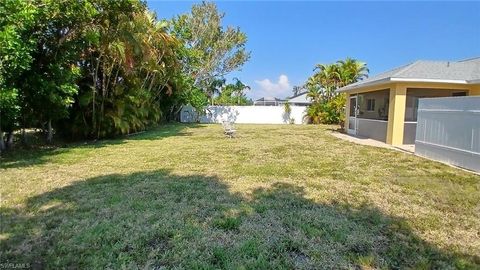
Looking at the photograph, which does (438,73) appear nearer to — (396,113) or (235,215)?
(396,113)

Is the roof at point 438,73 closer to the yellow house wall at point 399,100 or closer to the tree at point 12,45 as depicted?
the yellow house wall at point 399,100

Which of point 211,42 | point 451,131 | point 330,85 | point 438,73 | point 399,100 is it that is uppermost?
point 211,42

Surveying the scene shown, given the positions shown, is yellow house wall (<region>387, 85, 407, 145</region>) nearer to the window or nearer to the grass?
the window

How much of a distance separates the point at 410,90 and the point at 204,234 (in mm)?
11804

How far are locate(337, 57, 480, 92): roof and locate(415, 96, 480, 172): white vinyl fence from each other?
7.50 feet

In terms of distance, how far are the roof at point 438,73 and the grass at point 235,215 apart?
522 centimetres

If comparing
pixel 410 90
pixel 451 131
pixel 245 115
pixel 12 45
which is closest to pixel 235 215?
pixel 12 45

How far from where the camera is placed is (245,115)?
1136 inches

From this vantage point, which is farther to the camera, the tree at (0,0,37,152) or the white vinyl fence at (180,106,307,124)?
the white vinyl fence at (180,106,307,124)

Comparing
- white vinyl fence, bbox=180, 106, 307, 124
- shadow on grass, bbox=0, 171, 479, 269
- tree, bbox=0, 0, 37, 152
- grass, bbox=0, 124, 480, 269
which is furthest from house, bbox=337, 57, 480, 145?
white vinyl fence, bbox=180, 106, 307, 124

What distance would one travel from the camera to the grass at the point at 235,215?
3203 millimetres

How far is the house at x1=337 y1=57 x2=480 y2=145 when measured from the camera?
1178cm

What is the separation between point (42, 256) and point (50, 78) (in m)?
7.08

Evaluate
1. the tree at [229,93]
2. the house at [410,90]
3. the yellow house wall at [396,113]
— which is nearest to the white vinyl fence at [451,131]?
the yellow house wall at [396,113]
